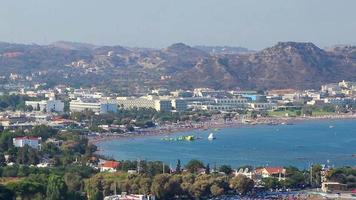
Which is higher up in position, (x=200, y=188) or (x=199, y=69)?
(x=199, y=69)

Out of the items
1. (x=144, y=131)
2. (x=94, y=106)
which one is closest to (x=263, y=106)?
(x=94, y=106)

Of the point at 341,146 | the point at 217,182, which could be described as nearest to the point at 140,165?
the point at 217,182

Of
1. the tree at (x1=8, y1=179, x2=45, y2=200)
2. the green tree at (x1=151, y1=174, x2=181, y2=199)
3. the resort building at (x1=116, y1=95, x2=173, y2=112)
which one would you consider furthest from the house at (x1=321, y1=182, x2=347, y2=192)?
the resort building at (x1=116, y1=95, x2=173, y2=112)

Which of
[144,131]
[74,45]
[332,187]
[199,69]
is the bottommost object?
[144,131]

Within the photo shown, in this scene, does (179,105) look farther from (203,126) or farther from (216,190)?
(216,190)

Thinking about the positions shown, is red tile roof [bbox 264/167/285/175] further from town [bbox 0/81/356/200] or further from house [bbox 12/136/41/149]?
house [bbox 12/136/41/149]

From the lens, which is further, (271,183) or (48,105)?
(48,105)

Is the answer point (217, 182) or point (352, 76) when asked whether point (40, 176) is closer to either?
point (217, 182)
